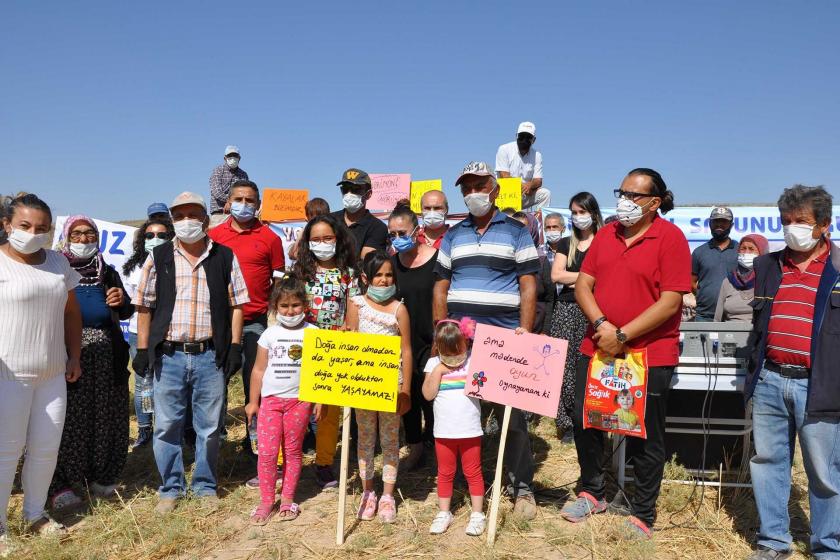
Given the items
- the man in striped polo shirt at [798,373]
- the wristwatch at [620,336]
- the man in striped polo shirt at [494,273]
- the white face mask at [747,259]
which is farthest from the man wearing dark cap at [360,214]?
the white face mask at [747,259]

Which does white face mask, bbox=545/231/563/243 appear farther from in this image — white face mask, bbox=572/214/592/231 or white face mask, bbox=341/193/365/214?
white face mask, bbox=341/193/365/214

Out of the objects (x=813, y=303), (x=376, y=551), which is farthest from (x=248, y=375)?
(x=813, y=303)

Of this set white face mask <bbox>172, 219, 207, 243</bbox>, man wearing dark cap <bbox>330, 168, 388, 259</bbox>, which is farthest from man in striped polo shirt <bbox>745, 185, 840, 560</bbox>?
white face mask <bbox>172, 219, 207, 243</bbox>

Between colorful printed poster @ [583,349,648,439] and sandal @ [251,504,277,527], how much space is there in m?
2.43

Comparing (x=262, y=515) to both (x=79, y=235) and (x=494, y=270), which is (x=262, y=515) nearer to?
(x=494, y=270)

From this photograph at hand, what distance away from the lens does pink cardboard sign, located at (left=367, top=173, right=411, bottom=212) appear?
11.0 meters

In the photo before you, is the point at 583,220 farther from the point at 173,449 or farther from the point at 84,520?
the point at 84,520

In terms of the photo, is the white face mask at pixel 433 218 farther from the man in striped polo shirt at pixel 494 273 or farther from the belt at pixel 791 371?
the belt at pixel 791 371

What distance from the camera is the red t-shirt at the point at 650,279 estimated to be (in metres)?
3.97

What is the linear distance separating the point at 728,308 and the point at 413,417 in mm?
3288

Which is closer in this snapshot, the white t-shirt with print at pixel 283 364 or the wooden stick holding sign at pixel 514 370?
the wooden stick holding sign at pixel 514 370

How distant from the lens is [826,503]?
3.67 meters

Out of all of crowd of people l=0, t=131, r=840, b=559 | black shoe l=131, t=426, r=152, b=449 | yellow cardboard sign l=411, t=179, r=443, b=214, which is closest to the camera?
crowd of people l=0, t=131, r=840, b=559

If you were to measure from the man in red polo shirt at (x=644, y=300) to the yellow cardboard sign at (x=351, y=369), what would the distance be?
1.39 metres
